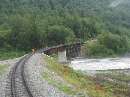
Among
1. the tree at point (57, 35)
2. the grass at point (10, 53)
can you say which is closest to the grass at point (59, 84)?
the grass at point (10, 53)

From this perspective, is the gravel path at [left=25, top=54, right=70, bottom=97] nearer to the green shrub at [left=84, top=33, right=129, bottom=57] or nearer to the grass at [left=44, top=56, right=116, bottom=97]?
the grass at [left=44, top=56, right=116, bottom=97]

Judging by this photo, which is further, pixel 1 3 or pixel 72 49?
pixel 1 3

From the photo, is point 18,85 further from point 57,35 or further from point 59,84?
point 57,35

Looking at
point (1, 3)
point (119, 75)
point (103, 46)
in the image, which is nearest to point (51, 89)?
point (119, 75)

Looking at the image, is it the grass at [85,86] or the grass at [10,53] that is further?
the grass at [10,53]

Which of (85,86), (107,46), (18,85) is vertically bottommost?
(107,46)

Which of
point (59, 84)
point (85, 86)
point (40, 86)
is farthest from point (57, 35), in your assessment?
point (40, 86)

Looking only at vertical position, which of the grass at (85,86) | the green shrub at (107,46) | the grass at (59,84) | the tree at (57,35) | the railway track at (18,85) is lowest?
the green shrub at (107,46)

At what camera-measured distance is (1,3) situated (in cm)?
17800

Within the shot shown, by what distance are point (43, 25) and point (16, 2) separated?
71.1 meters

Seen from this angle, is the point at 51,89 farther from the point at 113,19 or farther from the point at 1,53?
the point at 113,19

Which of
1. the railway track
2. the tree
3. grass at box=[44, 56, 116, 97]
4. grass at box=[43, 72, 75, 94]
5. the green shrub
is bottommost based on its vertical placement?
the green shrub

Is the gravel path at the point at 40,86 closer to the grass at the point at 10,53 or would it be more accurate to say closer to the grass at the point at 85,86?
the grass at the point at 85,86

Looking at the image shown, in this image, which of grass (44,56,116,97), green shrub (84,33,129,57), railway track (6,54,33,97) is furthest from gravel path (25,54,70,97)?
green shrub (84,33,129,57)
